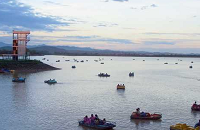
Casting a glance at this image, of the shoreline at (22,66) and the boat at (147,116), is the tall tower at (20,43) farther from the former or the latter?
the boat at (147,116)

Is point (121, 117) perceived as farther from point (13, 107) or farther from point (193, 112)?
point (13, 107)

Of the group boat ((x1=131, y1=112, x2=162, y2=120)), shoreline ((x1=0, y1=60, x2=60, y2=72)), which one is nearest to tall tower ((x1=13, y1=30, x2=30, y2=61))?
shoreline ((x1=0, y1=60, x2=60, y2=72))

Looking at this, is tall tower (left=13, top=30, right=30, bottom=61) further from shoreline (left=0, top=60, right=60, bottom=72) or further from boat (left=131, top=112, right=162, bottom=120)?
boat (left=131, top=112, right=162, bottom=120)

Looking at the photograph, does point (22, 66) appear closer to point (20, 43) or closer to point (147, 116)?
point (20, 43)

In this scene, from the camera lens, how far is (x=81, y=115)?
88.1ft

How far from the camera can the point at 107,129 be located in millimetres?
22406

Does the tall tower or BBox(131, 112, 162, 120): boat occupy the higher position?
the tall tower

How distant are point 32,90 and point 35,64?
36.4 metres

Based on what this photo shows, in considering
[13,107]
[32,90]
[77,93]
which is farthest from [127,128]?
[32,90]

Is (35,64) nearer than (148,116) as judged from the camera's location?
No

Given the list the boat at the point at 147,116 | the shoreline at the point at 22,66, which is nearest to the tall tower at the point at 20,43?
the shoreline at the point at 22,66

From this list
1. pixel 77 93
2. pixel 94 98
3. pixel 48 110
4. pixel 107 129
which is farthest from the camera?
pixel 77 93

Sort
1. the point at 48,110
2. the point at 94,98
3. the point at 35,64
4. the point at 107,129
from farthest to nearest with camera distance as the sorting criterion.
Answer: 1. the point at 35,64
2. the point at 94,98
3. the point at 48,110
4. the point at 107,129

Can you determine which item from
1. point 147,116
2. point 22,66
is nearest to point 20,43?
point 22,66
